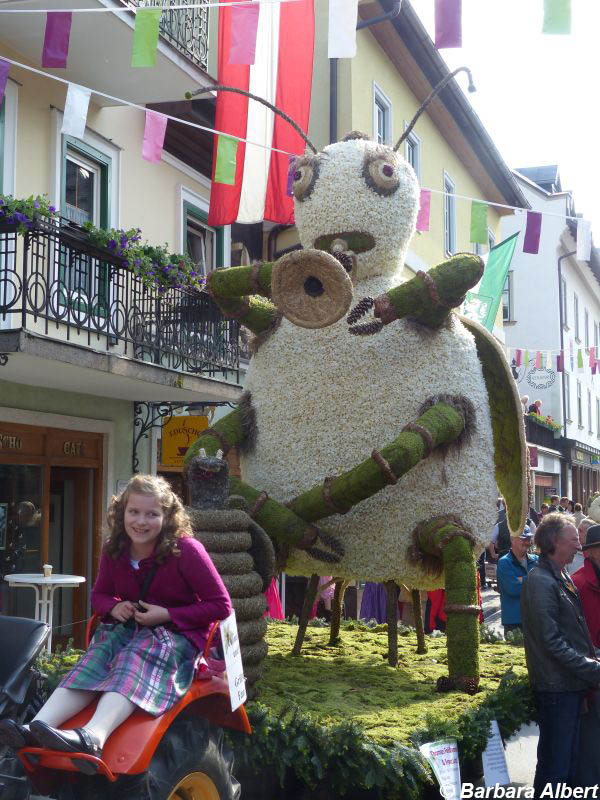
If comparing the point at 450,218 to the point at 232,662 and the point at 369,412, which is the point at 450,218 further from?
the point at 232,662

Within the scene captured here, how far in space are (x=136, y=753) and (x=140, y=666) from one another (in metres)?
0.31

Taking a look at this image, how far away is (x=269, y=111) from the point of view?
10.1 m

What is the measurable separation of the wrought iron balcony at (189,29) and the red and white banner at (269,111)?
74 cm

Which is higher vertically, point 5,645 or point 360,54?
point 360,54

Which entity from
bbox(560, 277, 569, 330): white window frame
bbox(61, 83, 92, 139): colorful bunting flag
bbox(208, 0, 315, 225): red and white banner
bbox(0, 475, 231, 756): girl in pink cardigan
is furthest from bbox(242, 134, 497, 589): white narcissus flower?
bbox(560, 277, 569, 330): white window frame

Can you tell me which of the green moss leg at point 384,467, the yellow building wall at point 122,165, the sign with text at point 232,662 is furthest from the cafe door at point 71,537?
the sign with text at point 232,662

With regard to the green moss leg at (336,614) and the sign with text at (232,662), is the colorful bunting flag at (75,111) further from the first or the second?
the sign with text at (232,662)

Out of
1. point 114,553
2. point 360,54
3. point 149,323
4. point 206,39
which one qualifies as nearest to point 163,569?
point 114,553

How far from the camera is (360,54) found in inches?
529

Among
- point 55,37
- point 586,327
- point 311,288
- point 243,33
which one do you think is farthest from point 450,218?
point 586,327

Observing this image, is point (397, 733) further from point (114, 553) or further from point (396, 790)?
point (114, 553)

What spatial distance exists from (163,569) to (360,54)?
1147cm

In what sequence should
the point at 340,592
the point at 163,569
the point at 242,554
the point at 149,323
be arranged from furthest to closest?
1. the point at 149,323
2. the point at 340,592
3. the point at 242,554
4. the point at 163,569

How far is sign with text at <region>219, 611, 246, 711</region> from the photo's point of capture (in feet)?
11.4
